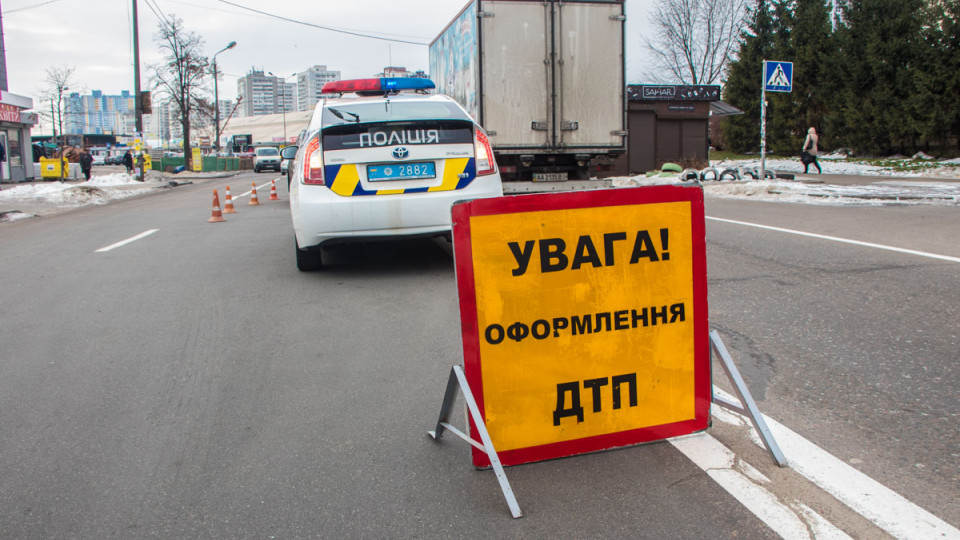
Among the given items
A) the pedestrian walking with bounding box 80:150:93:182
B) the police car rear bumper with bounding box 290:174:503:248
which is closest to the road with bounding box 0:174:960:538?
the police car rear bumper with bounding box 290:174:503:248

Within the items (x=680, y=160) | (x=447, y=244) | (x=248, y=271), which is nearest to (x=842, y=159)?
(x=680, y=160)

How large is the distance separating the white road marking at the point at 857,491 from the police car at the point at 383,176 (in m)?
4.18

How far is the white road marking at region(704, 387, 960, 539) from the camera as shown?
99.0 inches

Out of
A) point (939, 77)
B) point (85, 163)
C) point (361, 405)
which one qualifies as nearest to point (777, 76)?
point (939, 77)

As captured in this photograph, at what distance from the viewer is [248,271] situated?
8.03 meters

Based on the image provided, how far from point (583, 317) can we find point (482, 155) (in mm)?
4276

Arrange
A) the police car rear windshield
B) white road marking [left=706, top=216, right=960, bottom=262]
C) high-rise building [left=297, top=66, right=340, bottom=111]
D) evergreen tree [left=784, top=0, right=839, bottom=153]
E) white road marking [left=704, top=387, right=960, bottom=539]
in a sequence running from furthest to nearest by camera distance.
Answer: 1. high-rise building [left=297, top=66, right=340, bottom=111]
2. evergreen tree [left=784, top=0, right=839, bottom=153]
3. white road marking [left=706, top=216, right=960, bottom=262]
4. the police car rear windshield
5. white road marking [left=704, top=387, right=960, bottom=539]

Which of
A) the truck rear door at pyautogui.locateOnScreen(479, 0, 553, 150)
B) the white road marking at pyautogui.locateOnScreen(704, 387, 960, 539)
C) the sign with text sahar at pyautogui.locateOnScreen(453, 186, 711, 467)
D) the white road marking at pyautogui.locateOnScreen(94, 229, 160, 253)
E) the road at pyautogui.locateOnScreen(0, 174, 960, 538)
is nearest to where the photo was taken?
the white road marking at pyautogui.locateOnScreen(704, 387, 960, 539)

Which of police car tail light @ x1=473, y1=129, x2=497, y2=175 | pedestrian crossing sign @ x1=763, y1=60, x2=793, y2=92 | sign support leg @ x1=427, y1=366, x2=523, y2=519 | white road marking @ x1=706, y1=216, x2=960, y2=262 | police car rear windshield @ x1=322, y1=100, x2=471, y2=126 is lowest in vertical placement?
sign support leg @ x1=427, y1=366, x2=523, y2=519

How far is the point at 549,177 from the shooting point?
14172mm

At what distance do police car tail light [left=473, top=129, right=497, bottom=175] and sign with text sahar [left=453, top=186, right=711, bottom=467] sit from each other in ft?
13.2

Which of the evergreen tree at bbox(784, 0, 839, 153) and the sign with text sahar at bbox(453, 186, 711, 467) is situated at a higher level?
the evergreen tree at bbox(784, 0, 839, 153)

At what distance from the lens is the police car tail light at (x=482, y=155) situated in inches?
285

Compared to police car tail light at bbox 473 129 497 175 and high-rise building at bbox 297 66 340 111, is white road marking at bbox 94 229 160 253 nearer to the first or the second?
police car tail light at bbox 473 129 497 175
